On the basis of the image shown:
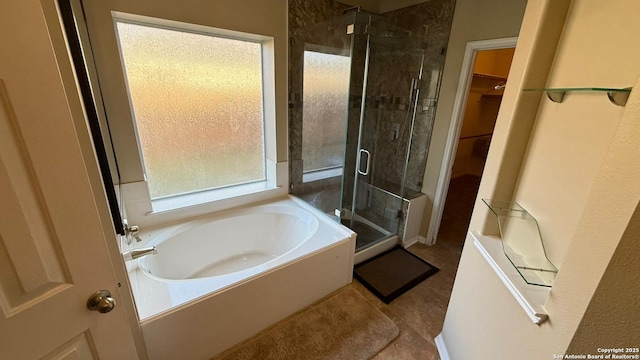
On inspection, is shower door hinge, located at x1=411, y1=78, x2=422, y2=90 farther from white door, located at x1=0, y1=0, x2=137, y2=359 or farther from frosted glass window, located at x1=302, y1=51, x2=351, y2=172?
white door, located at x1=0, y1=0, x2=137, y2=359

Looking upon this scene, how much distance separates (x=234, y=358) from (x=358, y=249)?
1.35m

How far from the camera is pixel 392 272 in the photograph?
2314 millimetres

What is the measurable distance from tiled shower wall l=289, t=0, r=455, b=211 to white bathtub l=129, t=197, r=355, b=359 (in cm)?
58

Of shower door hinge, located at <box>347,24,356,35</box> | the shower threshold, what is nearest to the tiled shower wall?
shower door hinge, located at <box>347,24,356,35</box>

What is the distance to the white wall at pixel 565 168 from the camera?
59 centimetres

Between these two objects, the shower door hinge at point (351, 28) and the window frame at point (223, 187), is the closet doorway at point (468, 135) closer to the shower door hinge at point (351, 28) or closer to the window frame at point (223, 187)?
the shower door hinge at point (351, 28)

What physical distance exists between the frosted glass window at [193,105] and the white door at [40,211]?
138 cm

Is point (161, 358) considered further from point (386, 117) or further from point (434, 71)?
point (434, 71)

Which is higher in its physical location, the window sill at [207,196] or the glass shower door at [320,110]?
the glass shower door at [320,110]

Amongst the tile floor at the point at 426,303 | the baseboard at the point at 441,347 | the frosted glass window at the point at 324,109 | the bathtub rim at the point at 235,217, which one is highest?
the frosted glass window at the point at 324,109

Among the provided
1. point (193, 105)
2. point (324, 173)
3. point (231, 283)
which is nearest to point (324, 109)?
point (324, 173)

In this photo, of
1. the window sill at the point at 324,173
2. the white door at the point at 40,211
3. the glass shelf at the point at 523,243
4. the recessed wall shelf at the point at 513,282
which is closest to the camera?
the white door at the point at 40,211

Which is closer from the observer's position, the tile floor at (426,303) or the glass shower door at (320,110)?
the tile floor at (426,303)

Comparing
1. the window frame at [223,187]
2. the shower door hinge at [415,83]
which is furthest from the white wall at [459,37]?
the window frame at [223,187]
